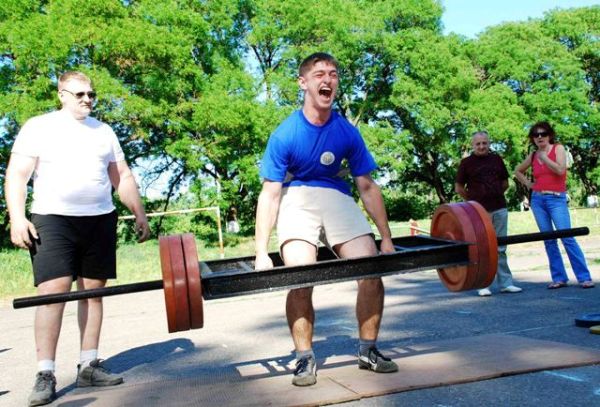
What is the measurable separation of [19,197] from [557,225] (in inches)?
215

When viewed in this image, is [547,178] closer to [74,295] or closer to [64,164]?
[64,164]

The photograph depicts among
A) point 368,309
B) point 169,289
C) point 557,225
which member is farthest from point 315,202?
point 557,225

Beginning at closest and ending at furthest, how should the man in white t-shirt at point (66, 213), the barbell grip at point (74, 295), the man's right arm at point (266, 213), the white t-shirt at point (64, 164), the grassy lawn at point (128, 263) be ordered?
the barbell grip at point (74, 295) < the man's right arm at point (266, 213) < the man in white t-shirt at point (66, 213) < the white t-shirt at point (64, 164) < the grassy lawn at point (128, 263)

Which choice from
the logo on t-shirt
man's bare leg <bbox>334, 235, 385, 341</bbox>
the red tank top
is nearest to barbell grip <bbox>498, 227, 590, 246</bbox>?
man's bare leg <bbox>334, 235, 385, 341</bbox>

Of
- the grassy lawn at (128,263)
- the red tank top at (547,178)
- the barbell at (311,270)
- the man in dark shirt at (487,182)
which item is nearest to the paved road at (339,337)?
the barbell at (311,270)

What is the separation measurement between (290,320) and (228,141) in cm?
2060

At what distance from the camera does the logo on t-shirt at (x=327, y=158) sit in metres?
3.66

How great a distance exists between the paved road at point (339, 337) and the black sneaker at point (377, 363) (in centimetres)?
46

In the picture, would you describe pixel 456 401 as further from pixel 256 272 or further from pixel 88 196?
pixel 88 196

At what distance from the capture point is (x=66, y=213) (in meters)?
3.89

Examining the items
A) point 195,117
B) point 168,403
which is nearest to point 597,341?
point 168,403

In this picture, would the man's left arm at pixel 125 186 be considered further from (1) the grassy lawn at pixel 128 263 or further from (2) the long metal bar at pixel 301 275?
(1) the grassy lawn at pixel 128 263

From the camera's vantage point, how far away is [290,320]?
3.65m

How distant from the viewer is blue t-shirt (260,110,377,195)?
3.59 m
